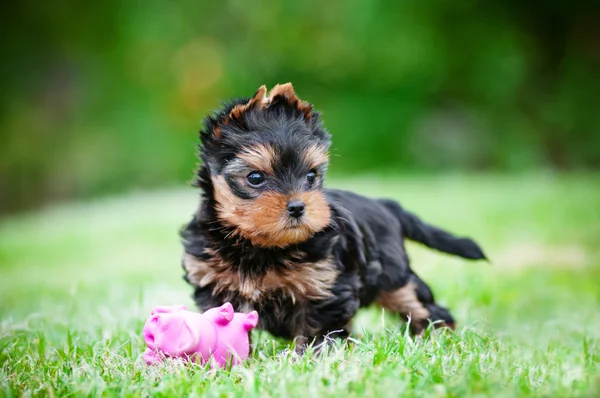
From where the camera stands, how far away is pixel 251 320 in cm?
360

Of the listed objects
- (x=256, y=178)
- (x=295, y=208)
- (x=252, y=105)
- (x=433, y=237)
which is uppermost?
(x=252, y=105)

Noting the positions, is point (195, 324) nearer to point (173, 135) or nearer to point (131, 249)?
point (131, 249)

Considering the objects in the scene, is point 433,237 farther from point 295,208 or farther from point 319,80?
point 319,80

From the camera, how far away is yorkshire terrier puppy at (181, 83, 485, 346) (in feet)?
11.8

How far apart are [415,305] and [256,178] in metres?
1.42

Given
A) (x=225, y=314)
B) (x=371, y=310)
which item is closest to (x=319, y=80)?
(x=371, y=310)

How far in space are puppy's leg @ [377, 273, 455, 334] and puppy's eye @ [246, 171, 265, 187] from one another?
121cm

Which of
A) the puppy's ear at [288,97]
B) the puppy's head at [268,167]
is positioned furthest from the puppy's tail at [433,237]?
the puppy's ear at [288,97]

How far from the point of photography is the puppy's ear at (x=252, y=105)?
3.80 metres

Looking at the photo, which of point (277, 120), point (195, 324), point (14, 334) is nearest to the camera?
point (195, 324)

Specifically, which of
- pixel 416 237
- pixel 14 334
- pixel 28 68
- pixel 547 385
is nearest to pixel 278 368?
pixel 547 385

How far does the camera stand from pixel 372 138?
18844mm

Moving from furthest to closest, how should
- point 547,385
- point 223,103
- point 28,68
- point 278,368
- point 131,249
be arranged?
1. point 28,68
2. point 131,249
3. point 223,103
4. point 278,368
5. point 547,385

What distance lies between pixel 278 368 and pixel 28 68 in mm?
17187
